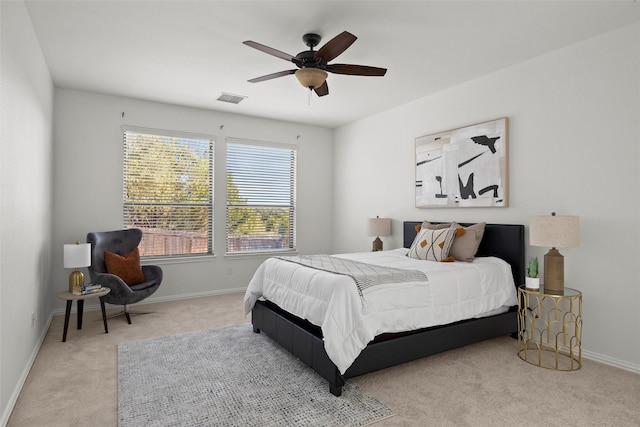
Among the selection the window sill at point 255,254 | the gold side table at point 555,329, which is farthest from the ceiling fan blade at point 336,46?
the window sill at point 255,254

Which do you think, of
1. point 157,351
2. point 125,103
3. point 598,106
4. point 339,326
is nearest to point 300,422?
point 339,326

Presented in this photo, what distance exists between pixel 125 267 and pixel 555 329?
4509 millimetres

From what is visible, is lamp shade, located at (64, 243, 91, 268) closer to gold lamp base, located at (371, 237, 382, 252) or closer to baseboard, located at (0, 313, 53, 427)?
baseboard, located at (0, 313, 53, 427)

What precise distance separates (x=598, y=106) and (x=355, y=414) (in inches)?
124

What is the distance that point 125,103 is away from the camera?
489 cm

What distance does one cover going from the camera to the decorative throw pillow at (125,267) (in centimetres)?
423

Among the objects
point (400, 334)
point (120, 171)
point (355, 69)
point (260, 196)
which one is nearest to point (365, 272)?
point (400, 334)

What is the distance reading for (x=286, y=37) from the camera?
316cm

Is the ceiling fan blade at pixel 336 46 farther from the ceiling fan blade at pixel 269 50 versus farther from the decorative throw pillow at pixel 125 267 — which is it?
the decorative throw pillow at pixel 125 267

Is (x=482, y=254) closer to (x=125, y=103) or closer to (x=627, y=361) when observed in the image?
(x=627, y=361)

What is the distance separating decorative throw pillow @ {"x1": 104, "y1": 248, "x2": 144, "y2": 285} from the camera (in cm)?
423

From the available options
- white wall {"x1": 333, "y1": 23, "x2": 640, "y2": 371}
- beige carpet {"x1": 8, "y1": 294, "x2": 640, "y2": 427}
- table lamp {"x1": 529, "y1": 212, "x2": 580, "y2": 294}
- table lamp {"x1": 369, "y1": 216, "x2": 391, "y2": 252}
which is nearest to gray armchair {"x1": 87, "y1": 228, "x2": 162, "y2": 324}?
beige carpet {"x1": 8, "y1": 294, "x2": 640, "y2": 427}

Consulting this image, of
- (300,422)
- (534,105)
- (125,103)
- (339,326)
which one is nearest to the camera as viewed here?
(300,422)

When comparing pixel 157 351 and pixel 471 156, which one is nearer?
pixel 157 351
